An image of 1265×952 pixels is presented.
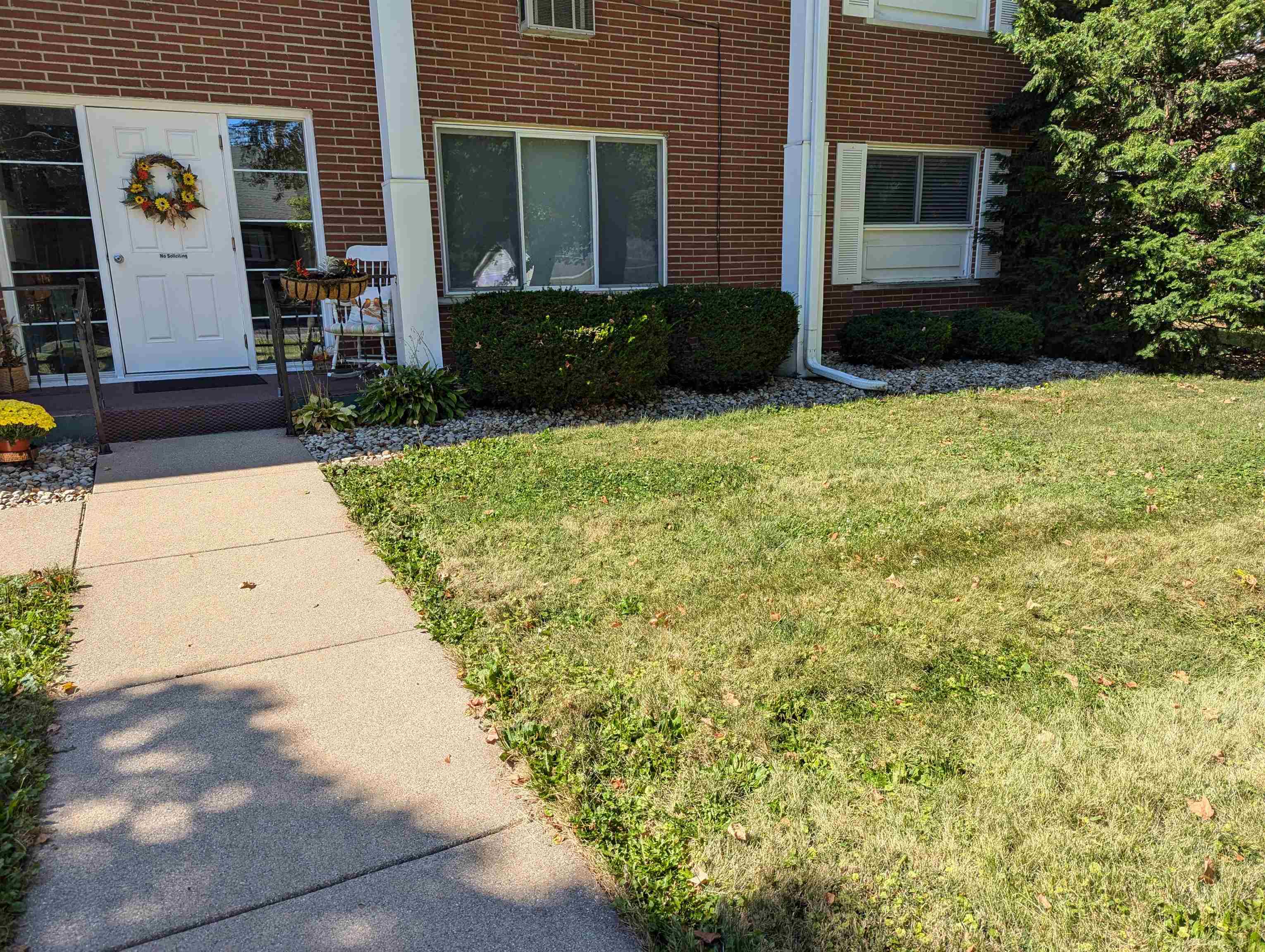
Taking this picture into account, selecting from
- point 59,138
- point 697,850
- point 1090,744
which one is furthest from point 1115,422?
point 59,138

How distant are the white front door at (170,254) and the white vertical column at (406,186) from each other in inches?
60.5

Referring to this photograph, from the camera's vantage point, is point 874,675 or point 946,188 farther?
point 946,188

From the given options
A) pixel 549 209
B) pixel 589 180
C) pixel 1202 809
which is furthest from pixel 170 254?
pixel 1202 809

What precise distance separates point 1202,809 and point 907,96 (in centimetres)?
948

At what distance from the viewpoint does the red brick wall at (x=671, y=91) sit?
25.8 ft

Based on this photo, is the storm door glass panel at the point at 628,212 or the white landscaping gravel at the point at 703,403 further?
the storm door glass panel at the point at 628,212

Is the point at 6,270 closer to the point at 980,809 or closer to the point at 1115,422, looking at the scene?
the point at 980,809

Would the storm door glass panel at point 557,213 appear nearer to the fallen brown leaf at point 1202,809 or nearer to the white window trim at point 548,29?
the white window trim at point 548,29

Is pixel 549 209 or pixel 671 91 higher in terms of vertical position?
pixel 671 91

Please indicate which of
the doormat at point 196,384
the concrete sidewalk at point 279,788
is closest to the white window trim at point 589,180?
the doormat at point 196,384

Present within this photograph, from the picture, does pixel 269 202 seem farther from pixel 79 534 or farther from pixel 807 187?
pixel 807 187

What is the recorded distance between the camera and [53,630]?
11.1 feet

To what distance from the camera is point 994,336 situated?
9.60 m

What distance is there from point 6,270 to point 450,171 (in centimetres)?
376
